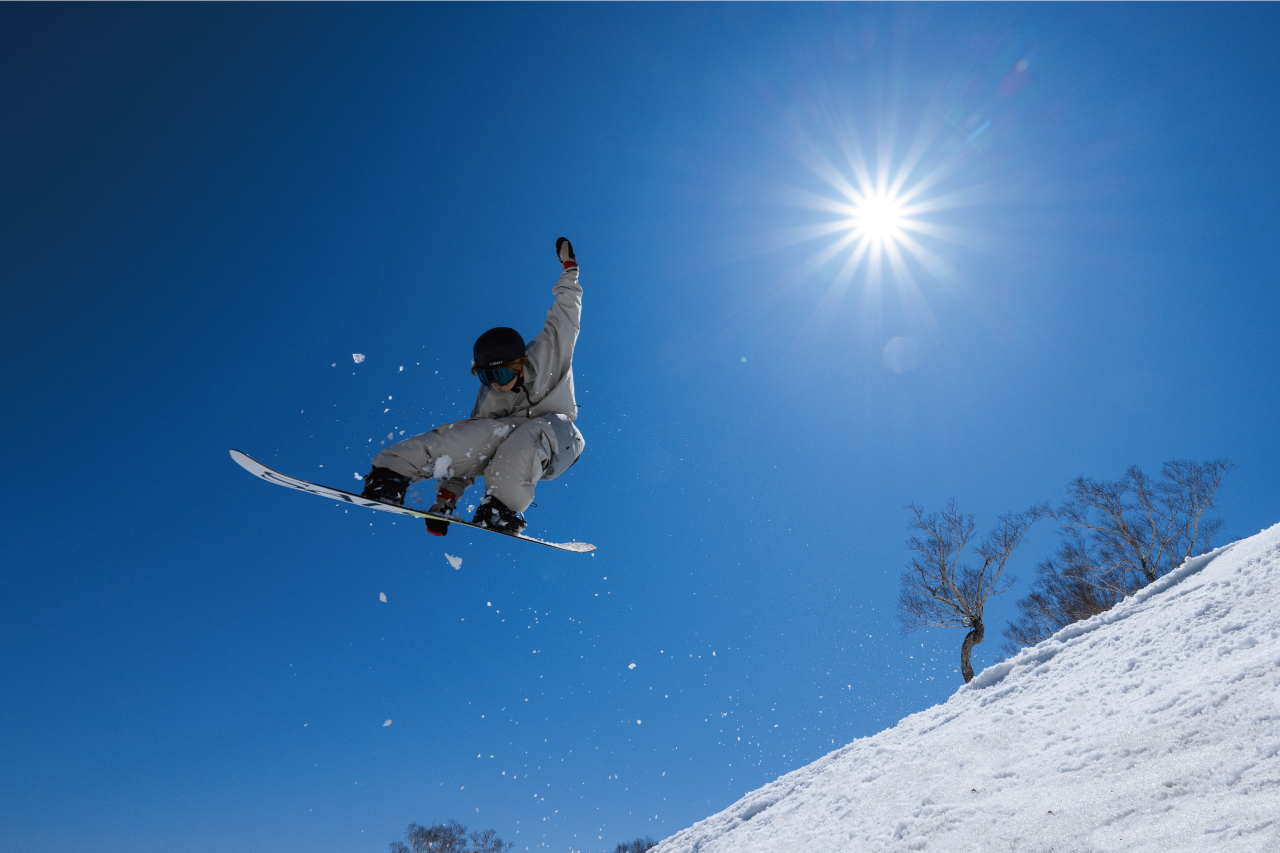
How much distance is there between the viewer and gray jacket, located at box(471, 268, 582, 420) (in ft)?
14.0

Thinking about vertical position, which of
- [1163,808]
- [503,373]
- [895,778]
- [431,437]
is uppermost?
[503,373]

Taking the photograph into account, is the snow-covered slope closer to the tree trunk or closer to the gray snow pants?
the gray snow pants

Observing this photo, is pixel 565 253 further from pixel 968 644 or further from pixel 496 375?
pixel 968 644

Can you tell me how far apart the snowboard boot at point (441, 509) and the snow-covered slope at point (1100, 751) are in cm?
276

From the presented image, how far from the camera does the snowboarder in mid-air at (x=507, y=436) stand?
3836 millimetres

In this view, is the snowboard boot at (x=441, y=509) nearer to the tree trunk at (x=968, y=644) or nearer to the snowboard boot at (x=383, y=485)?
the snowboard boot at (x=383, y=485)

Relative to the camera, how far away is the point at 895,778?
2953 mm

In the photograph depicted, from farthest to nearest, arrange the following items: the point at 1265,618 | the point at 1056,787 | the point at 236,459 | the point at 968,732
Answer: the point at 236,459 < the point at 968,732 < the point at 1265,618 < the point at 1056,787

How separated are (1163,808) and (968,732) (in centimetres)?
148

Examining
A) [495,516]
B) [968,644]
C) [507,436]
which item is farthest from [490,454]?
[968,644]

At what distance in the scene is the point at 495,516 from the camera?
3.84m

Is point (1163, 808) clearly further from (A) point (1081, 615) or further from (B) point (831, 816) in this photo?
(A) point (1081, 615)

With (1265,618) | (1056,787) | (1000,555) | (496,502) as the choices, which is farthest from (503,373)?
(1000,555)

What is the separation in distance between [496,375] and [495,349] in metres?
0.19
